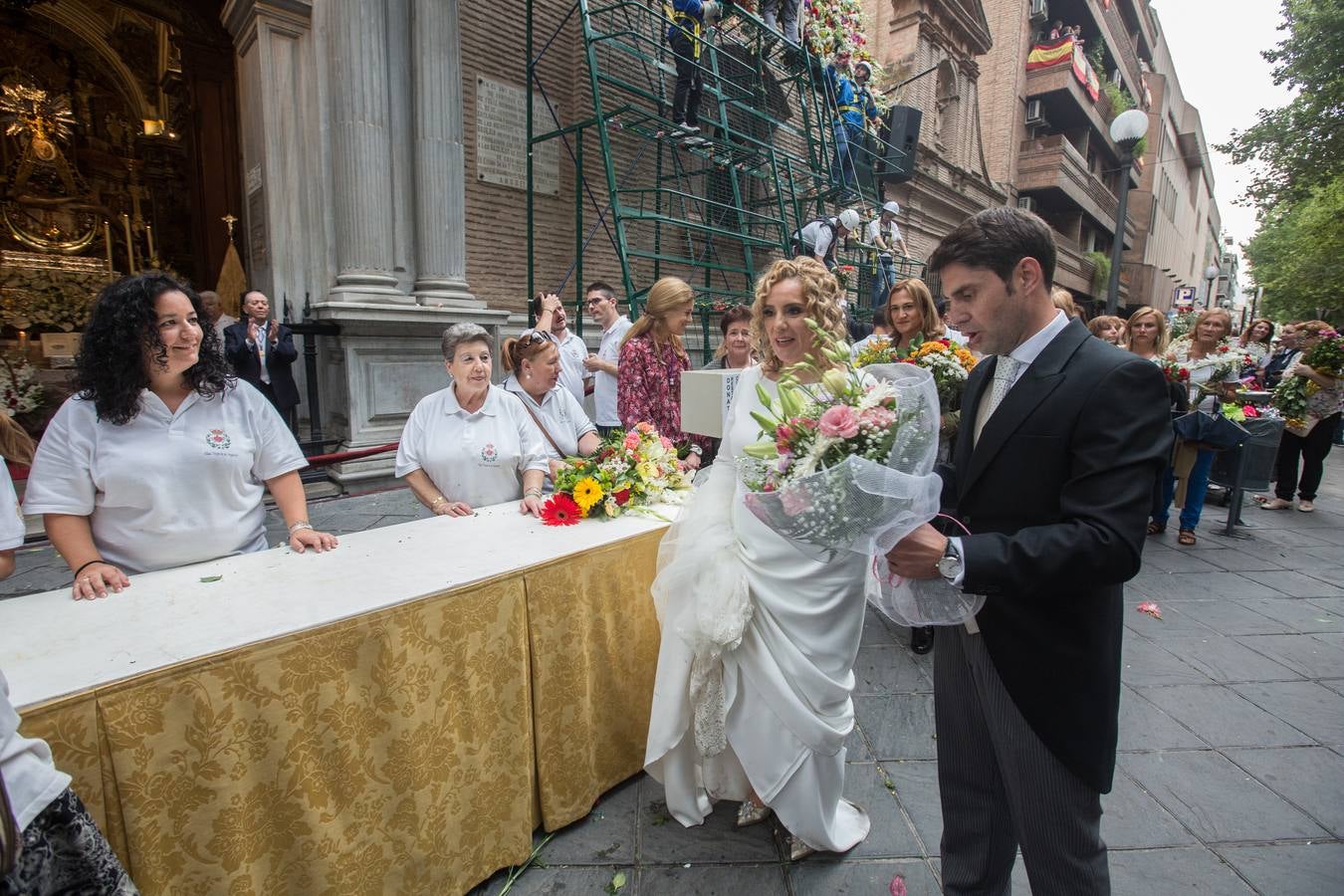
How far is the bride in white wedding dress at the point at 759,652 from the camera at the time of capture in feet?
6.75

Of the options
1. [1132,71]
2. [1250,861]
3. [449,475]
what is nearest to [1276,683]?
[1250,861]

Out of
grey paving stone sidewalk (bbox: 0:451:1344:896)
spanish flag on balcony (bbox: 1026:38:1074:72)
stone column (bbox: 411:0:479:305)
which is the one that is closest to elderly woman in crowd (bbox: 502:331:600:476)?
grey paving stone sidewalk (bbox: 0:451:1344:896)

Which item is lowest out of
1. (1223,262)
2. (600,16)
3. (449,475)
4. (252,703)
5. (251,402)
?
(252,703)

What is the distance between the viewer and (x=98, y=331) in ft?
6.74

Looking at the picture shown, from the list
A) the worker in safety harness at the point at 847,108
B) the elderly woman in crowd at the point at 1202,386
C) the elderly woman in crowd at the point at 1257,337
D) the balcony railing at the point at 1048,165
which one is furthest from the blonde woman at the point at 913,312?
the balcony railing at the point at 1048,165

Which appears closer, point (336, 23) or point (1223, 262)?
point (336, 23)

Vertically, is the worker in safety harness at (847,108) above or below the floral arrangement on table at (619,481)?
above

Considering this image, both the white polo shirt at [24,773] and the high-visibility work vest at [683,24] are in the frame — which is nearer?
the white polo shirt at [24,773]

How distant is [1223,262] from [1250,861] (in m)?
106

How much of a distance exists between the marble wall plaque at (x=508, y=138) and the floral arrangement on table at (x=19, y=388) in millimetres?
5160

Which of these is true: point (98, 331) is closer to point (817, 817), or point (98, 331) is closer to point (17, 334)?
point (817, 817)

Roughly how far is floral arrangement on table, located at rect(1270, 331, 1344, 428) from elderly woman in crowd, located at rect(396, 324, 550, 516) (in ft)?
27.2

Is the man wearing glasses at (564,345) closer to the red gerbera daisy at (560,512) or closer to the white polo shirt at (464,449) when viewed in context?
the white polo shirt at (464,449)

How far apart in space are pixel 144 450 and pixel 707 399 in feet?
6.81
